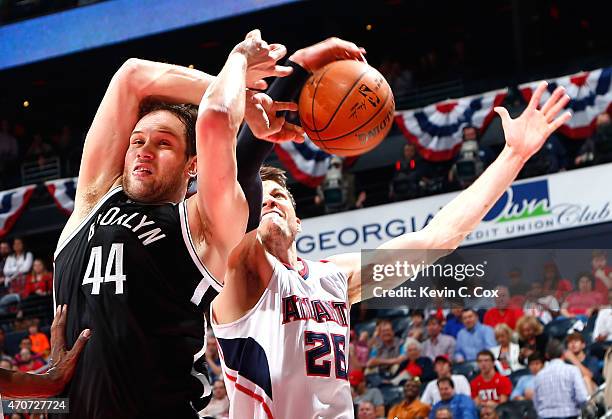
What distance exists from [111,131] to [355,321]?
806 centimetres

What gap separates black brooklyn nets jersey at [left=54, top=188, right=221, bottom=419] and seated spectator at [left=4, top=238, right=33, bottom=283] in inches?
419

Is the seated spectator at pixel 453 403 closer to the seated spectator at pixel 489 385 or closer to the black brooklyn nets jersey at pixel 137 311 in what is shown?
the seated spectator at pixel 489 385

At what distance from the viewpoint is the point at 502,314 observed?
29.6 feet

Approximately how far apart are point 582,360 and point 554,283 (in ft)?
5.73

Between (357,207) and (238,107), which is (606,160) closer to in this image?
(357,207)

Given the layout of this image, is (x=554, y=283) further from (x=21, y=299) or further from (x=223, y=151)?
(x=21, y=299)

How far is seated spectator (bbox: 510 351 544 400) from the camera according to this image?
805cm

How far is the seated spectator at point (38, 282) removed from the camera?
44.2 ft

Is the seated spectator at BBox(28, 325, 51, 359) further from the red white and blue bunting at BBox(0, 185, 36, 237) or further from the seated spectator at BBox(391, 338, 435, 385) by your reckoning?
the seated spectator at BBox(391, 338, 435, 385)

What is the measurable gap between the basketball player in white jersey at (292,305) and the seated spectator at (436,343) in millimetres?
4385

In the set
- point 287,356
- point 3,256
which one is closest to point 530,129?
point 287,356

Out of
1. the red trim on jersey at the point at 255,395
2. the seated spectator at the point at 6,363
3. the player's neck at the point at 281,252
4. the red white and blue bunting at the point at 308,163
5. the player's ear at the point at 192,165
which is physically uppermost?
the red white and blue bunting at the point at 308,163

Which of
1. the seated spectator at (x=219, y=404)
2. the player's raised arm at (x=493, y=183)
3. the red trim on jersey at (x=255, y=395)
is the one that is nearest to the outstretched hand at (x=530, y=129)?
the player's raised arm at (x=493, y=183)

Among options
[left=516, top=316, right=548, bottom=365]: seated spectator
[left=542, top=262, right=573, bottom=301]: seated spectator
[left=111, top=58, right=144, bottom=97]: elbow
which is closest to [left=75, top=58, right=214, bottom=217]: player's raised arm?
[left=111, top=58, right=144, bottom=97]: elbow
